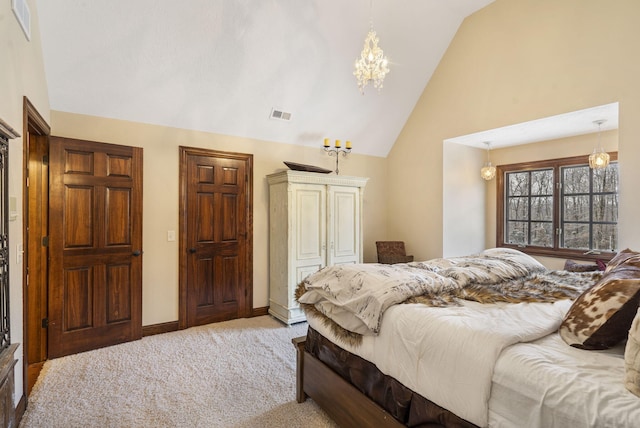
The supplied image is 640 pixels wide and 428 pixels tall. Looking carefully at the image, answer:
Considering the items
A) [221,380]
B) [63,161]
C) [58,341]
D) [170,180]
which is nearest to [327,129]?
[170,180]

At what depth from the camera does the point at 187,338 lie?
12.0 ft

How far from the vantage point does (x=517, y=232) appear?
518 centimetres

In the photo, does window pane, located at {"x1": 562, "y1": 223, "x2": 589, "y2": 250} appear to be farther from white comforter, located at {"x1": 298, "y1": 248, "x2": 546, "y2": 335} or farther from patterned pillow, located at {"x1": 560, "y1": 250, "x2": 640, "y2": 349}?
patterned pillow, located at {"x1": 560, "y1": 250, "x2": 640, "y2": 349}

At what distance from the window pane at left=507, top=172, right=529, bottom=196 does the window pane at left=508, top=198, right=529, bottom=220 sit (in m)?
0.11

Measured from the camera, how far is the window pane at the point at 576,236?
4488 mm

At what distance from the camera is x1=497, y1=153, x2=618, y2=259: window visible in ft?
14.3

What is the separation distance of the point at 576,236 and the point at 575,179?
0.80 meters

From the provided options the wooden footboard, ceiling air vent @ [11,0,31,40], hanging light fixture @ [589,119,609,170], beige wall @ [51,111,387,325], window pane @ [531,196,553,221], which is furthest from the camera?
window pane @ [531,196,553,221]

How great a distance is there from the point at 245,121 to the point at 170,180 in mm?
1170

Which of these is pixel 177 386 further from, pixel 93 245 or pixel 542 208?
pixel 542 208

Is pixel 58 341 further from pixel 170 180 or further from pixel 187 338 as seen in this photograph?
pixel 170 180

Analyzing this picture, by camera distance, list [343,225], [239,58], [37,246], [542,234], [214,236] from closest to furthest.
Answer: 1. [37,246]
2. [239,58]
3. [214,236]
4. [343,225]
5. [542,234]

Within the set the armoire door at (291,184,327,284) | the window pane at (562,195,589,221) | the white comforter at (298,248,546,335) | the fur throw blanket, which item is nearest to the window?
the window pane at (562,195,589,221)

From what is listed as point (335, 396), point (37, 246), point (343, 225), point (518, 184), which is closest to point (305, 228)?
point (343, 225)
